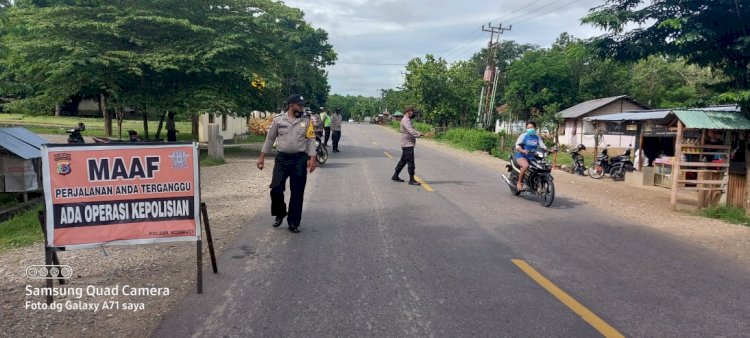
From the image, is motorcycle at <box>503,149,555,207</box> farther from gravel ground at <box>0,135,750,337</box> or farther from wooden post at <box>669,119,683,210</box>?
wooden post at <box>669,119,683,210</box>

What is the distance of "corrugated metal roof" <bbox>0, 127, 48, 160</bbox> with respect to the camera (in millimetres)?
9586

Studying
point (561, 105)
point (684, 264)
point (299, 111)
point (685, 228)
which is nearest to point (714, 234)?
point (685, 228)

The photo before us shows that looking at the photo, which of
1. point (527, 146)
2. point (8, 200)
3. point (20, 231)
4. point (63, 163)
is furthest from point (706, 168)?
point (8, 200)

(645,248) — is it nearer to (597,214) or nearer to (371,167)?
(597,214)

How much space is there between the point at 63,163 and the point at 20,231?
4455mm

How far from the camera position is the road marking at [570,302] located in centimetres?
402

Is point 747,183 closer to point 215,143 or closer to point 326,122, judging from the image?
point 326,122

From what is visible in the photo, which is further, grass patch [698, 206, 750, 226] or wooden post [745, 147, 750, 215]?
wooden post [745, 147, 750, 215]

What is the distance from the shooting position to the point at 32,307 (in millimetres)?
4367

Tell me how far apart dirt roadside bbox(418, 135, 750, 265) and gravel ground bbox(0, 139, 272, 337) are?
6.69 m

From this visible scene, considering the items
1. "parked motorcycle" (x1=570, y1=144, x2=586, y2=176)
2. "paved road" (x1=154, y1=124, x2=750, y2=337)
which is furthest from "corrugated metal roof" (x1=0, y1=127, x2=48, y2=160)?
"parked motorcycle" (x1=570, y1=144, x2=586, y2=176)

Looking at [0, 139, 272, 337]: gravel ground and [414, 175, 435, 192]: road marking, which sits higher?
[414, 175, 435, 192]: road marking

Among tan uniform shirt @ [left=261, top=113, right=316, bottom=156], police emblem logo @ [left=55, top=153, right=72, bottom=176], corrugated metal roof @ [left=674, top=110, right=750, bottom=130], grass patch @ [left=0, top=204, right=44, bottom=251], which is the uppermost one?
corrugated metal roof @ [left=674, top=110, right=750, bottom=130]

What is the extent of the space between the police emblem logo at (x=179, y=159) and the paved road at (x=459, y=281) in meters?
1.17
